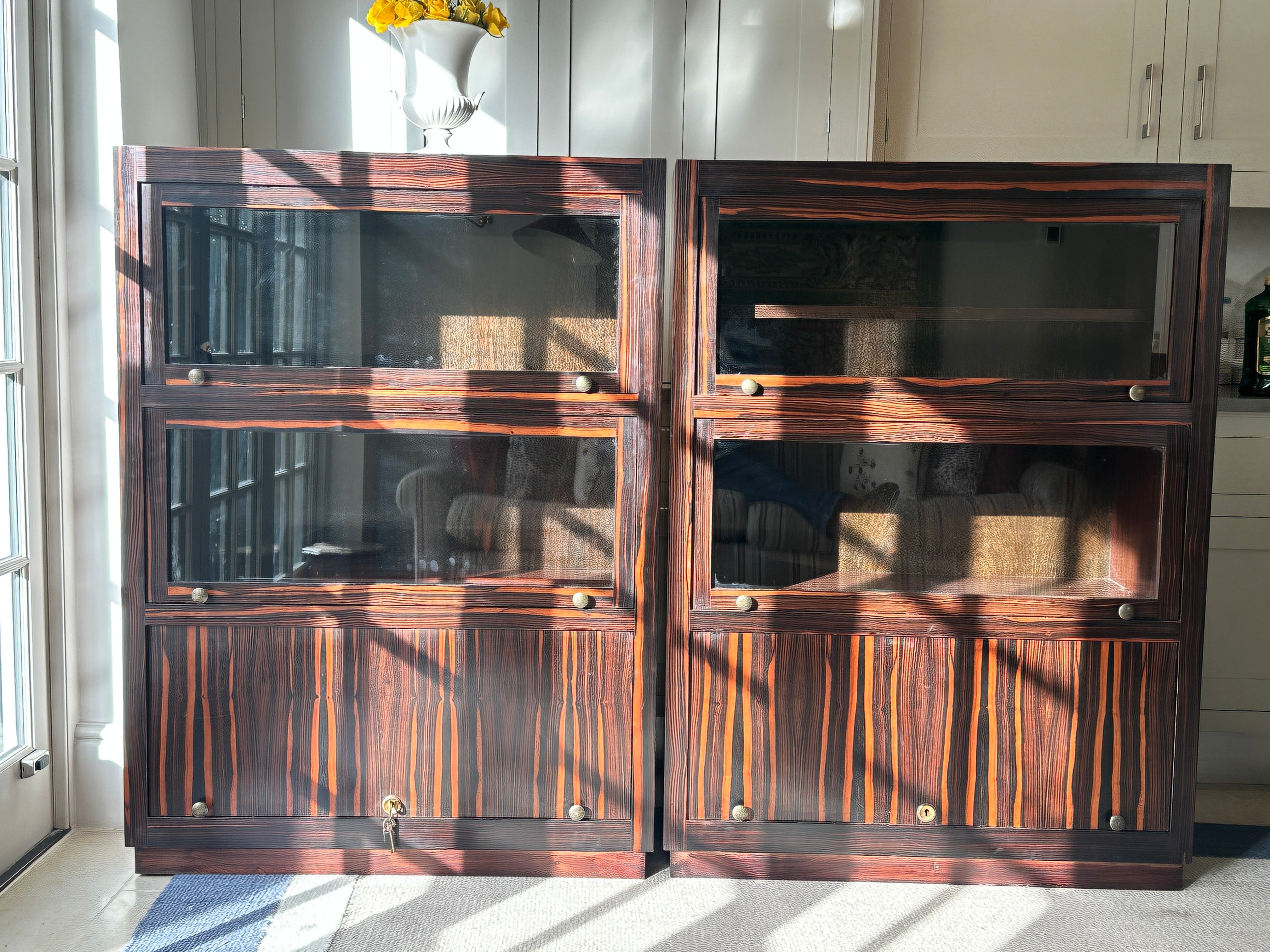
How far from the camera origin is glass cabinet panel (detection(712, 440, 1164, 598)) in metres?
1.95

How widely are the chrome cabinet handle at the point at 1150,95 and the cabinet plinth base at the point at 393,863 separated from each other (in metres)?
2.06

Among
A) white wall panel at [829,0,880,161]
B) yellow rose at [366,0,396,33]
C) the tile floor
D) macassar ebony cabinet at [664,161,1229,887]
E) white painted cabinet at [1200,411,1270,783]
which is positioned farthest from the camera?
white painted cabinet at [1200,411,1270,783]

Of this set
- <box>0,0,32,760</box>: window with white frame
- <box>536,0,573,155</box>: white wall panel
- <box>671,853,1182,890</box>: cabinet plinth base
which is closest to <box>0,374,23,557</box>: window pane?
<box>0,0,32,760</box>: window with white frame

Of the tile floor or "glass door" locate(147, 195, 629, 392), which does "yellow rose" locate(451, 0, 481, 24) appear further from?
the tile floor

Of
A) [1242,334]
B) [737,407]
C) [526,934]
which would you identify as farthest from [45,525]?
[1242,334]

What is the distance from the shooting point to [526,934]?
72.4 inches

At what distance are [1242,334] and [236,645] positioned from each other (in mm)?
2641

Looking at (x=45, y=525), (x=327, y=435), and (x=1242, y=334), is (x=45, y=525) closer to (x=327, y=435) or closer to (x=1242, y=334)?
(x=327, y=435)

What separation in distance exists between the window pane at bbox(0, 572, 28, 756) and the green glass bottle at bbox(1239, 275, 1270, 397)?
296 cm

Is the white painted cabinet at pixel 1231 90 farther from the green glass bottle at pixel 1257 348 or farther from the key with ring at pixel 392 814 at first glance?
the key with ring at pixel 392 814

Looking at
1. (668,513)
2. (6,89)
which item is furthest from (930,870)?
(6,89)

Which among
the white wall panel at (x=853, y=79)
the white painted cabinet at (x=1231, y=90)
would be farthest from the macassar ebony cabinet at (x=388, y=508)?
the white painted cabinet at (x=1231, y=90)

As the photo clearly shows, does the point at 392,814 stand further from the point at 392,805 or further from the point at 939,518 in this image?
the point at 939,518

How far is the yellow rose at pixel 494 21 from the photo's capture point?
82.3 inches
